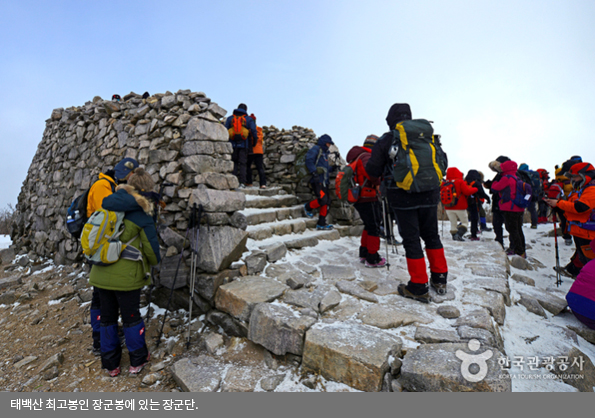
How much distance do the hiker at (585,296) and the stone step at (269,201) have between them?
5.21m

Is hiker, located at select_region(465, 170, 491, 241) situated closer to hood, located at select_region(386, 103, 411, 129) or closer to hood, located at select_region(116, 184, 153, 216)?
hood, located at select_region(386, 103, 411, 129)

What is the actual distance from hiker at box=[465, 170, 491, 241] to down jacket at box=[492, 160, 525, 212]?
1061mm

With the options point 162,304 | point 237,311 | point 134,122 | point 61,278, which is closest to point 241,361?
point 237,311

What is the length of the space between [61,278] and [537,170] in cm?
1390

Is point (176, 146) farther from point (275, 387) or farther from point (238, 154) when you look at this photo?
point (275, 387)

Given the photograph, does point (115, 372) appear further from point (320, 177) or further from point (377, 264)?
point (320, 177)

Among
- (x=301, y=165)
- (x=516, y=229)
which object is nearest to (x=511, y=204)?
(x=516, y=229)

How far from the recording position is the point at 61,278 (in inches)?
231

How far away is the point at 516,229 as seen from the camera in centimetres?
618

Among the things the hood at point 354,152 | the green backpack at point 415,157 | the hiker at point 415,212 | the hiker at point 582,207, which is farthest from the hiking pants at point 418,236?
the hiker at point 582,207

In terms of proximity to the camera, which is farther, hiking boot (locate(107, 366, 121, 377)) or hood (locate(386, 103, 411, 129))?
hood (locate(386, 103, 411, 129))

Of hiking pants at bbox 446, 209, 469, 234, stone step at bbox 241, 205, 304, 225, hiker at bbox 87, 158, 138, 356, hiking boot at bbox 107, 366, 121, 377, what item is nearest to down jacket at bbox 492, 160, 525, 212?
hiking pants at bbox 446, 209, 469, 234

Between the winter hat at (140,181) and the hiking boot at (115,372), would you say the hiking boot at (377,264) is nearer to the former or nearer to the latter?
the winter hat at (140,181)

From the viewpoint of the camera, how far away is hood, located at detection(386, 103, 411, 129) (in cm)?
352
